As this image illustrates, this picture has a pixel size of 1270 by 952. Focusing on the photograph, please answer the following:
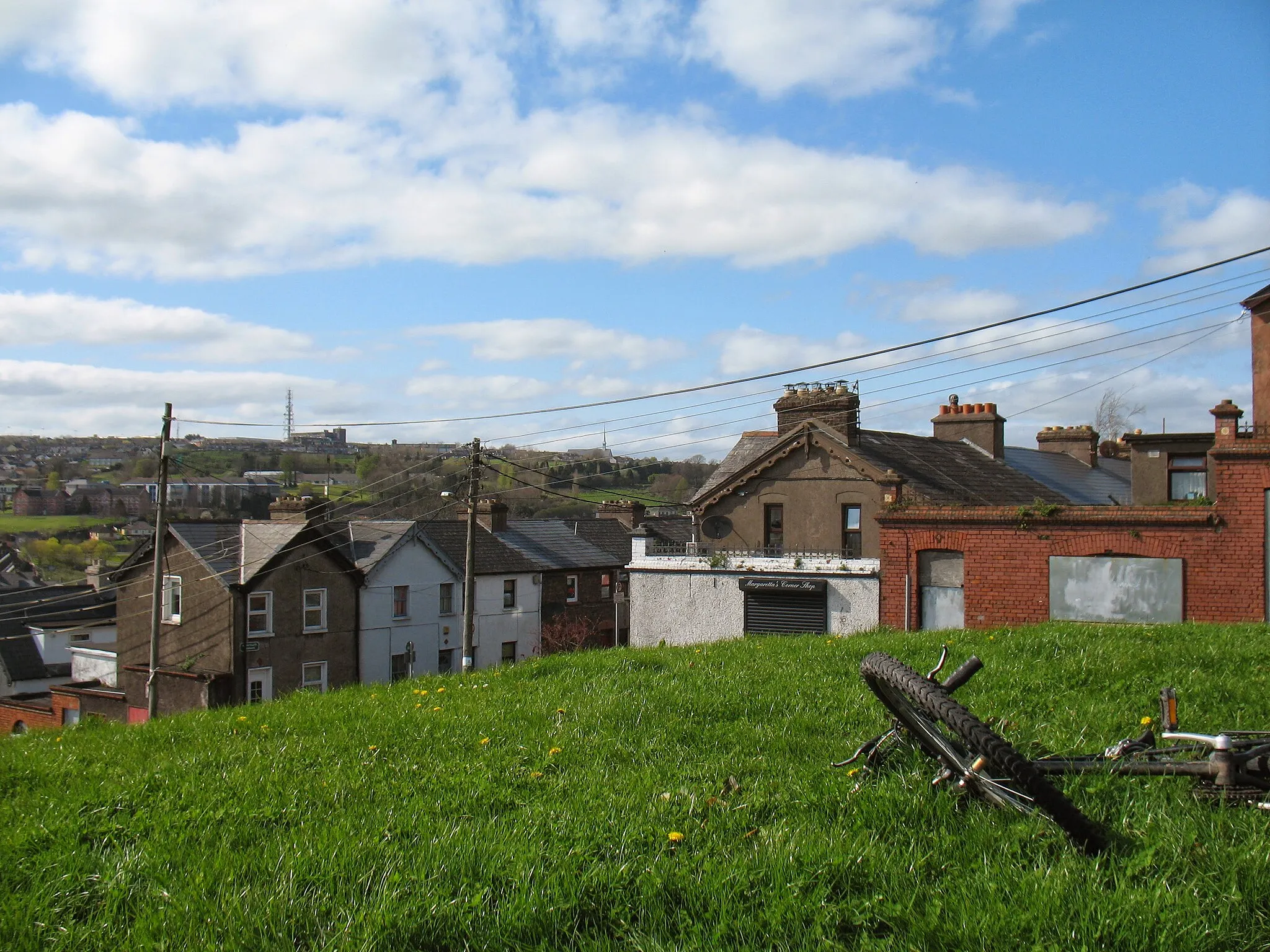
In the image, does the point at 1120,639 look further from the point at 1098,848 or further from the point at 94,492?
the point at 94,492

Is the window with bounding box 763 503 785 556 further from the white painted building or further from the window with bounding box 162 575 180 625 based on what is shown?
the window with bounding box 162 575 180 625

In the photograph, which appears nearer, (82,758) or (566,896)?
(566,896)

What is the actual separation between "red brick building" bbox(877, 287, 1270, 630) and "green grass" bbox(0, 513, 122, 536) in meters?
72.7

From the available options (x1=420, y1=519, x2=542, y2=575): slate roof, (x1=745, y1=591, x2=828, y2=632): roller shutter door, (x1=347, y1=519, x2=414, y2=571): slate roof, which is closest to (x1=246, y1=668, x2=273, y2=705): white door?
(x1=347, y1=519, x2=414, y2=571): slate roof

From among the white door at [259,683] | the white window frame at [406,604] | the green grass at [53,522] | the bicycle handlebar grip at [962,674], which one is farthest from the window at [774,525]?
the green grass at [53,522]

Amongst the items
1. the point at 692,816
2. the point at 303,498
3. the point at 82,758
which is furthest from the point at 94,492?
the point at 692,816

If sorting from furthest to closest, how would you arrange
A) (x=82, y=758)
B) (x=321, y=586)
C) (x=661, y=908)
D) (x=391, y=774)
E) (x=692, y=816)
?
(x=321, y=586) → (x=82, y=758) → (x=391, y=774) → (x=692, y=816) → (x=661, y=908)

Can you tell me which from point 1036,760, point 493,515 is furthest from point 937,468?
point 1036,760

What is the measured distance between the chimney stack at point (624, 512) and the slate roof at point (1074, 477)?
20824 millimetres

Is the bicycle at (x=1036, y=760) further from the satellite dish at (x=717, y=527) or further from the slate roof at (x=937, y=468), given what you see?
the satellite dish at (x=717, y=527)

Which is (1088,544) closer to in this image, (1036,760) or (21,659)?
(1036,760)

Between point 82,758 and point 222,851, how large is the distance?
4.42 m

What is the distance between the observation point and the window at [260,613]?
35.9 meters

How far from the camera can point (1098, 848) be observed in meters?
4.76
